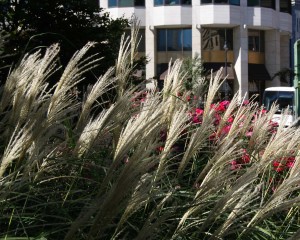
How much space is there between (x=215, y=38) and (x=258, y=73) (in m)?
3.64

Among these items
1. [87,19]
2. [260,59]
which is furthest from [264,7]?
[87,19]

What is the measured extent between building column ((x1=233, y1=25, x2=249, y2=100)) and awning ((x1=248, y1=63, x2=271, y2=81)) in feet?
2.13

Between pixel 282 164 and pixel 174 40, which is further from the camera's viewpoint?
pixel 174 40

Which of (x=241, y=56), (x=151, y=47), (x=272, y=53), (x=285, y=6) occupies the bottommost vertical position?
(x=241, y=56)

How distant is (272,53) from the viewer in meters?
53.1

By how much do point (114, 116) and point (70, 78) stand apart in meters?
0.32

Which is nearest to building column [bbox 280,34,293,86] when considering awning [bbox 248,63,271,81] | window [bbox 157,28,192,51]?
awning [bbox 248,63,271,81]

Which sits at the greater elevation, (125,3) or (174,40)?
(125,3)

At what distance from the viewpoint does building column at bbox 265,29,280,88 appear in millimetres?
52906

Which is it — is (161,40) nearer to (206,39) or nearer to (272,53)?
(206,39)

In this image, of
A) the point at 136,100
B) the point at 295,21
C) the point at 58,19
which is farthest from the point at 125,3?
the point at 136,100

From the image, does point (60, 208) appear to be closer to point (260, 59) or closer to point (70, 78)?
point (70, 78)

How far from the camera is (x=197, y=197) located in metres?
2.44

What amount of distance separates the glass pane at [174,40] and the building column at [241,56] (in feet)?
11.7
